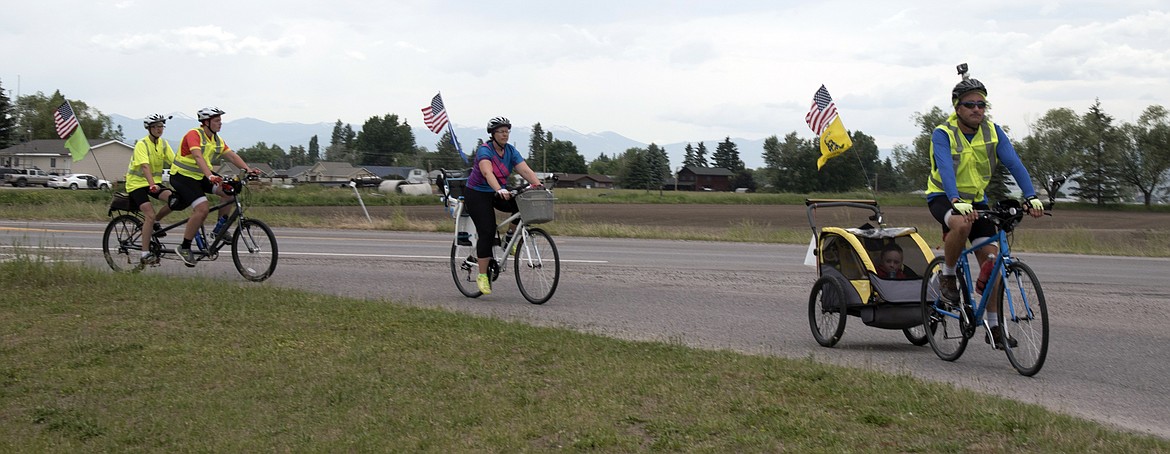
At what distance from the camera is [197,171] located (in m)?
11.8

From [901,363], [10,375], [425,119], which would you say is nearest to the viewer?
[10,375]

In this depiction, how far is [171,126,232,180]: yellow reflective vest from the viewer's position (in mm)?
11617

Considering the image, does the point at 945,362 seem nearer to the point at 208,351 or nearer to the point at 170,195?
the point at 208,351

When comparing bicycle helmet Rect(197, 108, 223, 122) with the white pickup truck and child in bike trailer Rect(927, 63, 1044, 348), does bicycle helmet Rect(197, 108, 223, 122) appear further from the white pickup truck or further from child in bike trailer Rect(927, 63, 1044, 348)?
the white pickup truck

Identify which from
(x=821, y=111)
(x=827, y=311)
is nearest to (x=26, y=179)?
(x=821, y=111)

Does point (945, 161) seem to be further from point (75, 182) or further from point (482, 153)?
point (75, 182)

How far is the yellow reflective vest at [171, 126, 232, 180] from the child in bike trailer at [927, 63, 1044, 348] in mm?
7562

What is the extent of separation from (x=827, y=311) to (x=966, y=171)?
1478 mm

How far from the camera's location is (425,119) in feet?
96.6

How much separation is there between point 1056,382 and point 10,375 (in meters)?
6.23

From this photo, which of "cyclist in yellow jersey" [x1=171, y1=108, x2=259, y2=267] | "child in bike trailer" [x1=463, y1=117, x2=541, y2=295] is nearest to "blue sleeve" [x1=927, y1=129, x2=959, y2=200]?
"child in bike trailer" [x1=463, y1=117, x2=541, y2=295]

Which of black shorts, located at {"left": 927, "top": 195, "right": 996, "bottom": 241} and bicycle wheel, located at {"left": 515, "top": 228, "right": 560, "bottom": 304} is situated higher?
black shorts, located at {"left": 927, "top": 195, "right": 996, "bottom": 241}

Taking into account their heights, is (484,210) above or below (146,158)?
below

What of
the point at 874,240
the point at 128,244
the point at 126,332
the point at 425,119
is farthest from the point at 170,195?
the point at 425,119
